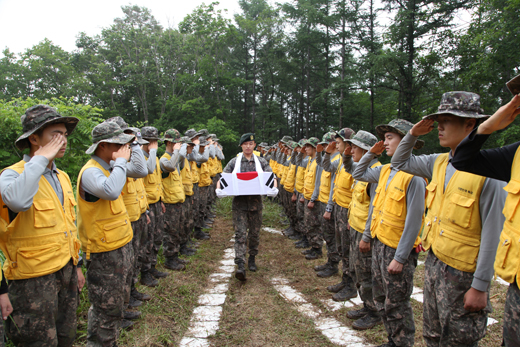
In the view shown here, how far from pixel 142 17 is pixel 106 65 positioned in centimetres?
670

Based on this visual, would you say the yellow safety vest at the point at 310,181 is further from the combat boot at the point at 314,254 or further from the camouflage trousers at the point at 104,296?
the camouflage trousers at the point at 104,296

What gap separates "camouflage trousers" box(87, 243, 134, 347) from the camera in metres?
2.71

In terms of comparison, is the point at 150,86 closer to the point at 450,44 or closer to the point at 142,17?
the point at 142,17

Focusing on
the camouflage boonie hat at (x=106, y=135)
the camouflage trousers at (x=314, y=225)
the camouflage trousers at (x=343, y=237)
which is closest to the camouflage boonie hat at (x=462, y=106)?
the camouflage trousers at (x=343, y=237)

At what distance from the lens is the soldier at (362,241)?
3.60 m

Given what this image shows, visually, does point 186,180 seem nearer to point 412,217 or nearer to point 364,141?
point 364,141

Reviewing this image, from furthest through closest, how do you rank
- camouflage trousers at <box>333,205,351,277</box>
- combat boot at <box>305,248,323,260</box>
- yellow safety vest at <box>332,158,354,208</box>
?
combat boot at <box>305,248,323,260</box>
yellow safety vest at <box>332,158,354,208</box>
camouflage trousers at <box>333,205,351,277</box>

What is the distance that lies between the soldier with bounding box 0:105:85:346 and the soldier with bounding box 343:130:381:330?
10.1ft

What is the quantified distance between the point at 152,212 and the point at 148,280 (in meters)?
1.13

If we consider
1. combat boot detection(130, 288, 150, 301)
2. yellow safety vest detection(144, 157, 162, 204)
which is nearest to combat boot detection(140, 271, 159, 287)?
combat boot detection(130, 288, 150, 301)

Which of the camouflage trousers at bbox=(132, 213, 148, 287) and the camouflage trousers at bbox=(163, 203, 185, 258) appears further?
the camouflage trousers at bbox=(163, 203, 185, 258)

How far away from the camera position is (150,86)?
1105 inches

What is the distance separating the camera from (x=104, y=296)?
8.87 feet

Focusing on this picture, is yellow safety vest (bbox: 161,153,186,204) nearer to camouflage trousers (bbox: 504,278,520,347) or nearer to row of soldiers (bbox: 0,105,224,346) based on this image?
row of soldiers (bbox: 0,105,224,346)
